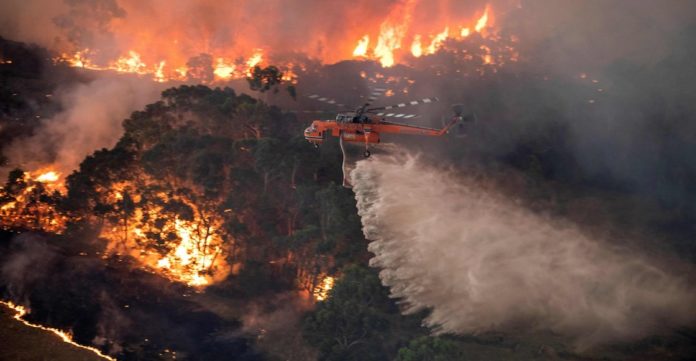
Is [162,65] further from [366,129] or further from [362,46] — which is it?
[366,129]

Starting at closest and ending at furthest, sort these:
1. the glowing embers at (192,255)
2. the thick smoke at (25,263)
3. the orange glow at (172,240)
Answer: the thick smoke at (25,263), the orange glow at (172,240), the glowing embers at (192,255)

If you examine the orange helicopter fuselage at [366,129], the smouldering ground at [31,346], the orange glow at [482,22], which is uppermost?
the orange glow at [482,22]

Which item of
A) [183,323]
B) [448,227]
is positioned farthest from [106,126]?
[448,227]

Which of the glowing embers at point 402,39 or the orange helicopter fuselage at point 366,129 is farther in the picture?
the glowing embers at point 402,39

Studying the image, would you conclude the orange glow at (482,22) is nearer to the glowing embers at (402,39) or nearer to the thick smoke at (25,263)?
the glowing embers at (402,39)

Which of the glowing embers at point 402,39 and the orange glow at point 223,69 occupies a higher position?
the glowing embers at point 402,39

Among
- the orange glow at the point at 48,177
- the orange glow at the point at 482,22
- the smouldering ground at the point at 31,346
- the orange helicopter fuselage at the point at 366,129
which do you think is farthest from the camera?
the orange glow at the point at 482,22

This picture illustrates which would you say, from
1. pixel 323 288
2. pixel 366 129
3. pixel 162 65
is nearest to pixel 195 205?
pixel 323 288

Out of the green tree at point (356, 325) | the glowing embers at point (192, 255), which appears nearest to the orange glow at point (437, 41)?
the glowing embers at point (192, 255)
